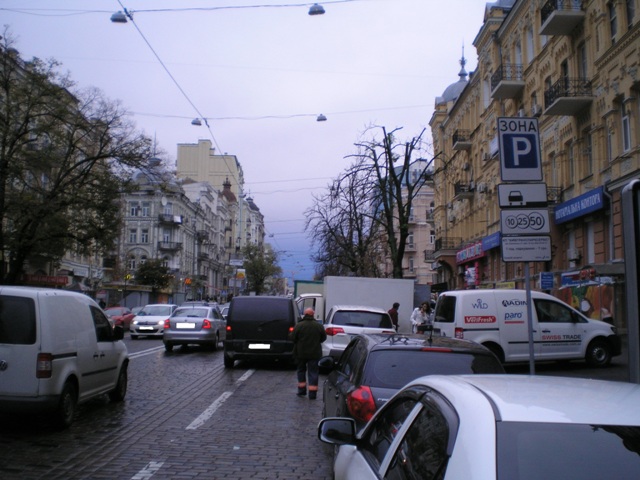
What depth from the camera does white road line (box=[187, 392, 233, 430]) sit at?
999cm

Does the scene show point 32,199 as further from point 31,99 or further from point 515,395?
point 515,395

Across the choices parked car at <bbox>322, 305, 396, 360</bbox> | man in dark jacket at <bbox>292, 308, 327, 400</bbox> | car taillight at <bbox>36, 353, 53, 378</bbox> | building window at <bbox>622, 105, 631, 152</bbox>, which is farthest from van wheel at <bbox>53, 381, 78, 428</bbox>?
building window at <bbox>622, 105, 631, 152</bbox>

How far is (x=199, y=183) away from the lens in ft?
319

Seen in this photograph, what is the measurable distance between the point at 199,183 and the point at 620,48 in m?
78.7

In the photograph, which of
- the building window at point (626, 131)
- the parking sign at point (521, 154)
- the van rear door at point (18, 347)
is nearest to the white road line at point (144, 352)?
the van rear door at point (18, 347)

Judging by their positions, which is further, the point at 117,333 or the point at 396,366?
the point at 117,333

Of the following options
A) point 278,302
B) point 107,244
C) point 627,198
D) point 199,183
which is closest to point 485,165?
point 107,244

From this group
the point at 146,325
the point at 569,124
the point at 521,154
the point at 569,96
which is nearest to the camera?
the point at 521,154

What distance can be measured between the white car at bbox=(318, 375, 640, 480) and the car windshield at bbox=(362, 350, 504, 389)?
3.08m

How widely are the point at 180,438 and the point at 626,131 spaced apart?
835 inches

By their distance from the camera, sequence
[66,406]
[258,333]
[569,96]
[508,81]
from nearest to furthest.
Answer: [66,406], [258,333], [569,96], [508,81]

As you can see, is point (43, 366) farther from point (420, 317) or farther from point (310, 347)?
point (420, 317)

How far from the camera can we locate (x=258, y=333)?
729 inches

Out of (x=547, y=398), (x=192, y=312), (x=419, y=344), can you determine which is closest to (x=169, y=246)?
(x=192, y=312)
